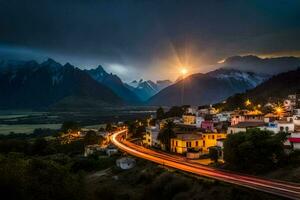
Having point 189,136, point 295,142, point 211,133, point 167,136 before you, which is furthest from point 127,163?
point 295,142

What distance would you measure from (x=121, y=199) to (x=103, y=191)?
239 cm

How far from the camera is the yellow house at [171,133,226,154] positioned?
69312 millimetres

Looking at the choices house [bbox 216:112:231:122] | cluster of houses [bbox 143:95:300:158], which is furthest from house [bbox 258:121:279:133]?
house [bbox 216:112:231:122]

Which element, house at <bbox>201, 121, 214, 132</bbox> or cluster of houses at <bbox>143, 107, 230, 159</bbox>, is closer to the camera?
cluster of houses at <bbox>143, 107, 230, 159</bbox>

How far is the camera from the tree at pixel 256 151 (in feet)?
154

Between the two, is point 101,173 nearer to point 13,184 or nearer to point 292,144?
point 292,144

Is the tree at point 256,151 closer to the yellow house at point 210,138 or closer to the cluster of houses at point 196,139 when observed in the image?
the cluster of houses at point 196,139

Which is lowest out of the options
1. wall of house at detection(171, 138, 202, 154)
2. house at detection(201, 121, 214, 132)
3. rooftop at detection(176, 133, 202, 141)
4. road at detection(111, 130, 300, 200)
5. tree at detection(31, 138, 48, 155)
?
tree at detection(31, 138, 48, 155)

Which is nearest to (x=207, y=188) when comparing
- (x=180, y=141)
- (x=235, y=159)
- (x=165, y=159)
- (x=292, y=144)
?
(x=235, y=159)

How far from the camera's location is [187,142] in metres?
69.1

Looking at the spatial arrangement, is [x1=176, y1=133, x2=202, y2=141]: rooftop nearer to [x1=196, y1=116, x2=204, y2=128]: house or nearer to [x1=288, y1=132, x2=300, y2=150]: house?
[x1=196, y1=116, x2=204, y2=128]: house

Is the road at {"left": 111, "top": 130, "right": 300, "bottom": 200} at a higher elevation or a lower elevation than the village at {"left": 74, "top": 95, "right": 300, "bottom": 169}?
lower

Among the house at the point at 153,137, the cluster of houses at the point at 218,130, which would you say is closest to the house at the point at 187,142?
the cluster of houses at the point at 218,130

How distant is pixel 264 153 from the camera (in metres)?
47.2
